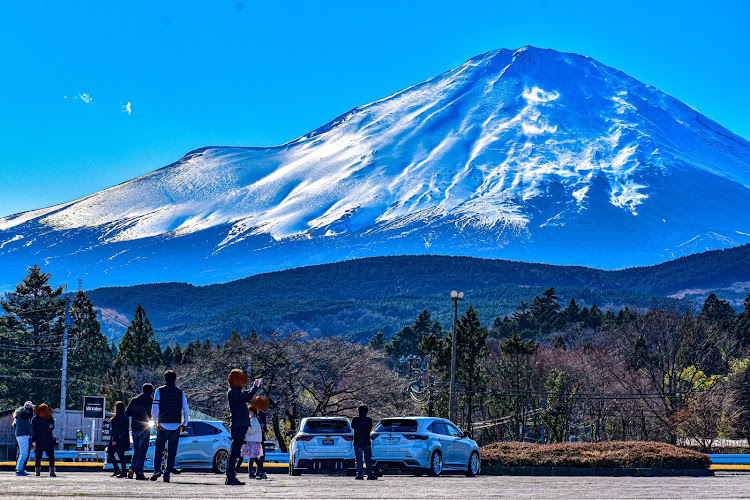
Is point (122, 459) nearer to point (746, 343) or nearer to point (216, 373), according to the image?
point (216, 373)

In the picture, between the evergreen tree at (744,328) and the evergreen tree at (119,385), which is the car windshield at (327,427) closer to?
the evergreen tree at (119,385)

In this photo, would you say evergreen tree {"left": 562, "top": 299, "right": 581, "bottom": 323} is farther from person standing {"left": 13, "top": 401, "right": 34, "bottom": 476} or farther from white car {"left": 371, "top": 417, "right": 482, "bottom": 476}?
person standing {"left": 13, "top": 401, "right": 34, "bottom": 476}

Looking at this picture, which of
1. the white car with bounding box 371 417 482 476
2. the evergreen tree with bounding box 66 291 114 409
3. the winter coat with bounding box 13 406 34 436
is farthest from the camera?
the evergreen tree with bounding box 66 291 114 409

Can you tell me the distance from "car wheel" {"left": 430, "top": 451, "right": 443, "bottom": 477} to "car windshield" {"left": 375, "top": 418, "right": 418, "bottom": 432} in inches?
29.4

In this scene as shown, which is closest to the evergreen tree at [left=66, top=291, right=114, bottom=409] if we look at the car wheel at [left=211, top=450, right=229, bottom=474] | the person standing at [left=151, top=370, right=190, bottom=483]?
the car wheel at [left=211, top=450, right=229, bottom=474]

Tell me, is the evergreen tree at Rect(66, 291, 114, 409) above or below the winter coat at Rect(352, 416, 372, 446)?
above

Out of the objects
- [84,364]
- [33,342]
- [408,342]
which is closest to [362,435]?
[84,364]

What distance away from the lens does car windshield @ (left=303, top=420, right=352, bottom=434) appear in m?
27.1

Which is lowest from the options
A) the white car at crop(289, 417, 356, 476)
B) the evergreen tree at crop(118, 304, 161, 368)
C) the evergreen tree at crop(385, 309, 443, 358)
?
the white car at crop(289, 417, 356, 476)

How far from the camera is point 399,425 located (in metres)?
26.9

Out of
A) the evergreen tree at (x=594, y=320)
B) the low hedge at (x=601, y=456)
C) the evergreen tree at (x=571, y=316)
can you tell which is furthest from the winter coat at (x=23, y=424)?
the evergreen tree at (x=571, y=316)

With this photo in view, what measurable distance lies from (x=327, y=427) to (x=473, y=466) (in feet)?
11.9

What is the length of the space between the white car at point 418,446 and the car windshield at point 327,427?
29.9 inches

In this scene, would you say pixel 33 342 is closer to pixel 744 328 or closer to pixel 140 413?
pixel 744 328
